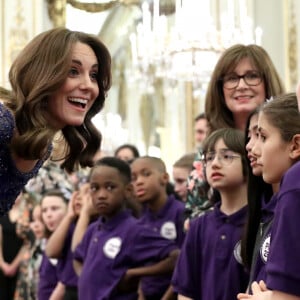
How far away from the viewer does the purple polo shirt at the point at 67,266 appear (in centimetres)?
577

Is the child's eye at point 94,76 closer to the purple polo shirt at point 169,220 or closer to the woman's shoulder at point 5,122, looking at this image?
the woman's shoulder at point 5,122

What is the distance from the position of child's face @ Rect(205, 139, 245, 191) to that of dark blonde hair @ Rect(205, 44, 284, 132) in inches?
9.0

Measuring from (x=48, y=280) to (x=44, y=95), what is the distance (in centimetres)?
330

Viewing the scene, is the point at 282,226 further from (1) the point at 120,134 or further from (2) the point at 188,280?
(1) the point at 120,134

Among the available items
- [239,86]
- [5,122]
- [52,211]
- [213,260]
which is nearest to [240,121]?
[239,86]

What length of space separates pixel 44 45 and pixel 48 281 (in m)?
3.24

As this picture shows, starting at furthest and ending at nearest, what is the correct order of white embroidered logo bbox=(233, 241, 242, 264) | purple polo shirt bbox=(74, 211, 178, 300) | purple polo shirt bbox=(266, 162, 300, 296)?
purple polo shirt bbox=(74, 211, 178, 300) < white embroidered logo bbox=(233, 241, 242, 264) < purple polo shirt bbox=(266, 162, 300, 296)

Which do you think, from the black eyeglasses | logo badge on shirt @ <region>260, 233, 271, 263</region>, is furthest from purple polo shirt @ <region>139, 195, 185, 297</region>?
logo badge on shirt @ <region>260, 233, 271, 263</region>

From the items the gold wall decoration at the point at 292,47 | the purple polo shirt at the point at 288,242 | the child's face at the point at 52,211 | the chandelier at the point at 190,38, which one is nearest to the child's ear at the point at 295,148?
the purple polo shirt at the point at 288,242

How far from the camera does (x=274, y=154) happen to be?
2.89 m

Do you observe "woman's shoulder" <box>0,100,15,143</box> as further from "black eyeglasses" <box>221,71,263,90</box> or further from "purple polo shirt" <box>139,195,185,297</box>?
"purple polo shirt" <box>139,195,185,297</box>

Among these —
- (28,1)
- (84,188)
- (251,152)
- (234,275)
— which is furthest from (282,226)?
(28,1)

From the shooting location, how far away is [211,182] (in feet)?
13.4

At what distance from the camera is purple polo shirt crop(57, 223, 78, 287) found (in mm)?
5769
